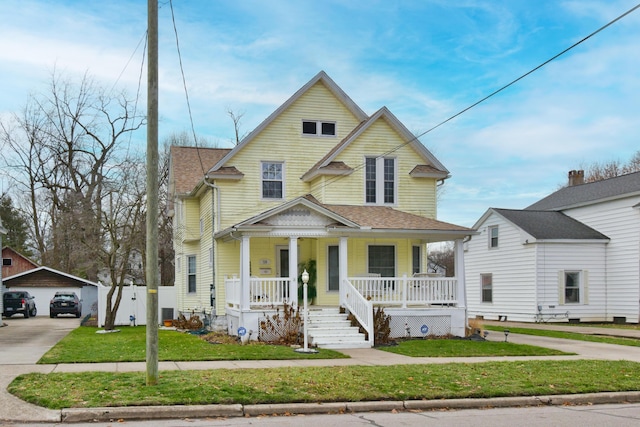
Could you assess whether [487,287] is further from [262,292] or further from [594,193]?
[262,292]

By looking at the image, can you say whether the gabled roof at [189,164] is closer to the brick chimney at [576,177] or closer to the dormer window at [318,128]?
the dormer window at [318,128]

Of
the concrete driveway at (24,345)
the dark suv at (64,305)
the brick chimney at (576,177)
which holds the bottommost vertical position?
the dark suv at (64,305)

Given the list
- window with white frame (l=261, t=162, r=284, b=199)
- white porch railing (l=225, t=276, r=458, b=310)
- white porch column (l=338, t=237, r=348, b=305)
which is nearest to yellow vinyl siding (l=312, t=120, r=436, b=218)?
window with white frame (l=261, t=162, r=284, b=199)

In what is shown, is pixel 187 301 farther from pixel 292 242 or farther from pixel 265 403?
pixel 265 403

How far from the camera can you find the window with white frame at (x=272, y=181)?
79.9 ft

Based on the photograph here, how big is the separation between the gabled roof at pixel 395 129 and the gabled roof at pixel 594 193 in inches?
400

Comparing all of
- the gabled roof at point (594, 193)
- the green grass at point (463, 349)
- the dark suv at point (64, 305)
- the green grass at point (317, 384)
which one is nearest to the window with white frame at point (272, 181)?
the green grass at point (463, 349)

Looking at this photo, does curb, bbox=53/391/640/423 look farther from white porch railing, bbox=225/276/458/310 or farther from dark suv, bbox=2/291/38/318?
dark suv, bbox=2/291/38/318

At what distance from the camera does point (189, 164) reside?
29500 mm

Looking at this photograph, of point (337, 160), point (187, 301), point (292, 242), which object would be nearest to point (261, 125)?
point (337, 160)

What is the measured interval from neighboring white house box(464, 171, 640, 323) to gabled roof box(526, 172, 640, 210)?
7cm

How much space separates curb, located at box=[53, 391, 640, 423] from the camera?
930 cm

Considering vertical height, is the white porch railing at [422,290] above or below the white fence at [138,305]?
above

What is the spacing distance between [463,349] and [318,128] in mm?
10749
